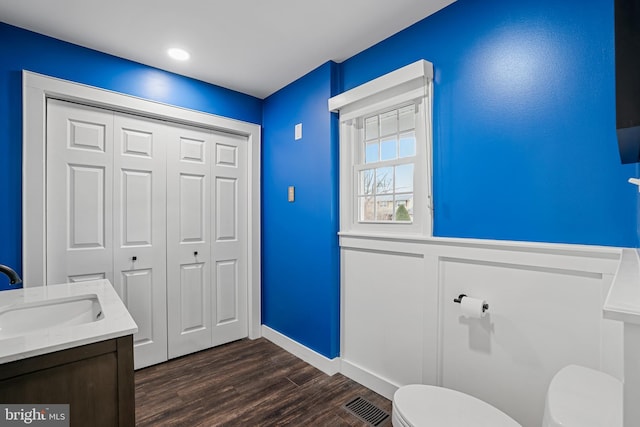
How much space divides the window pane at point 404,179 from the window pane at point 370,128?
35 centimetres

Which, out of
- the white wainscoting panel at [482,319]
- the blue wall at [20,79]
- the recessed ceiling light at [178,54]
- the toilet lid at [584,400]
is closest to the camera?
the toilet lid at [584,400]

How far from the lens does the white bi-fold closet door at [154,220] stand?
2.17 m

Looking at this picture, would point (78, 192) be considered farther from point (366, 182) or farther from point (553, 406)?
point (553, 406)

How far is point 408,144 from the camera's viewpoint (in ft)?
6.56

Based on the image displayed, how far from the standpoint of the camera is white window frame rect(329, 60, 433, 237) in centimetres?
183

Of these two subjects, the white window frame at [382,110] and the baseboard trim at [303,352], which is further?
the baseboard trim at [303,352]

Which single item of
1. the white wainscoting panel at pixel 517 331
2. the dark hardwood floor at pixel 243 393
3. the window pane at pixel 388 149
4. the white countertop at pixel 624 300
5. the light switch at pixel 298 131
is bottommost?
the dark hardwood floor at pixel 243 393

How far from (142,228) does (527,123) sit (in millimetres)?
2697

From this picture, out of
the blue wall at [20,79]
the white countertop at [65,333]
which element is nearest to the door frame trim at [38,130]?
the blue wall at [20,79]

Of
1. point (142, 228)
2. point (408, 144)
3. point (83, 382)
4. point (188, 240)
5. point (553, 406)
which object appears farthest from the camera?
point (188, 240)

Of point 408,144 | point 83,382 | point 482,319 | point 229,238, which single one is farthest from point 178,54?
point 482,319

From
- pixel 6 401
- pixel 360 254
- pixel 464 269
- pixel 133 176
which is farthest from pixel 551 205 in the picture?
pixel 133 176

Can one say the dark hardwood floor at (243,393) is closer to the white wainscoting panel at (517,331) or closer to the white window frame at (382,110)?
the white wainscoting panel at (517,331)

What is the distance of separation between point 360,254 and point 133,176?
1893 millimetres
